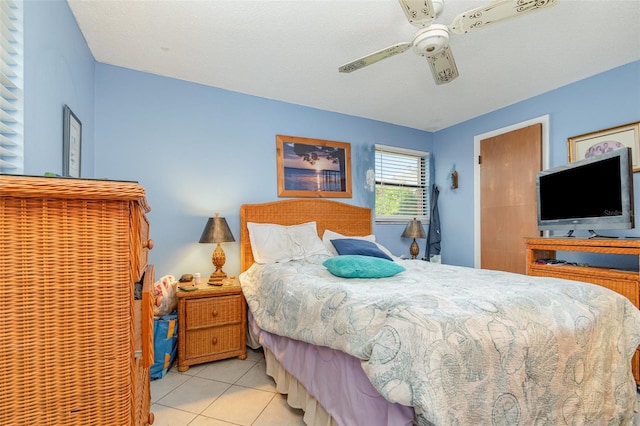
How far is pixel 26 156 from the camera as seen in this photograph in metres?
1.43

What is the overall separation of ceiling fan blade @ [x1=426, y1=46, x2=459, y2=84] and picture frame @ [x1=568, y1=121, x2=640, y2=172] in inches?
68.9

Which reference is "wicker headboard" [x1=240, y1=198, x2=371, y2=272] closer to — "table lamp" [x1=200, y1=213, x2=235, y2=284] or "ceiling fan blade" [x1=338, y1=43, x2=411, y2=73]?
"table lamp" [x1=200, y1=213, x2=235, y2=284]

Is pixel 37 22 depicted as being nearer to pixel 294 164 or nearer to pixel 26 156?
pixel 26 156

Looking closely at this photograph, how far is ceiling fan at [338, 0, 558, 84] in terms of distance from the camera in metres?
1.50

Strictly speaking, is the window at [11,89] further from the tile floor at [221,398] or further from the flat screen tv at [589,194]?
the flat screen tv at [589,194]

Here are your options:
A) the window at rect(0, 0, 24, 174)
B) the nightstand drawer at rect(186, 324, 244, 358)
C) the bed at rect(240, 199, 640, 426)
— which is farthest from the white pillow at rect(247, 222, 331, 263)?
the window at rect(0, 0, 24, 174)

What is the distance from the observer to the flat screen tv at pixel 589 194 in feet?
Answer: 7.42

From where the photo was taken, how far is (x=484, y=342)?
109 centimetres

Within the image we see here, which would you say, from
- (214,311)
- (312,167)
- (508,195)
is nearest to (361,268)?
(214,311)

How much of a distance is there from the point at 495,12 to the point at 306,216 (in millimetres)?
2374

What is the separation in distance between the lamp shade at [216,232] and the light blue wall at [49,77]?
1.11 m

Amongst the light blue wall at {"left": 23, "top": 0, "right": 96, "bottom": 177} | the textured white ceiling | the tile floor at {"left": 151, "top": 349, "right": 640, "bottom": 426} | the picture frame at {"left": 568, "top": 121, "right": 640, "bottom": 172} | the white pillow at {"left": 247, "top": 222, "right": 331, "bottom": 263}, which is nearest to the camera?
the light blue wall at {"left": 23, "top": 0, "right": 96, "bottom": 177}

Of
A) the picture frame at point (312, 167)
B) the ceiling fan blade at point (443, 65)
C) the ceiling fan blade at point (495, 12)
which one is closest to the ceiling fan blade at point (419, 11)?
the ceiling fan blade at point (495, 12)

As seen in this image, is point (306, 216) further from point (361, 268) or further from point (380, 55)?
point (380, 55)
